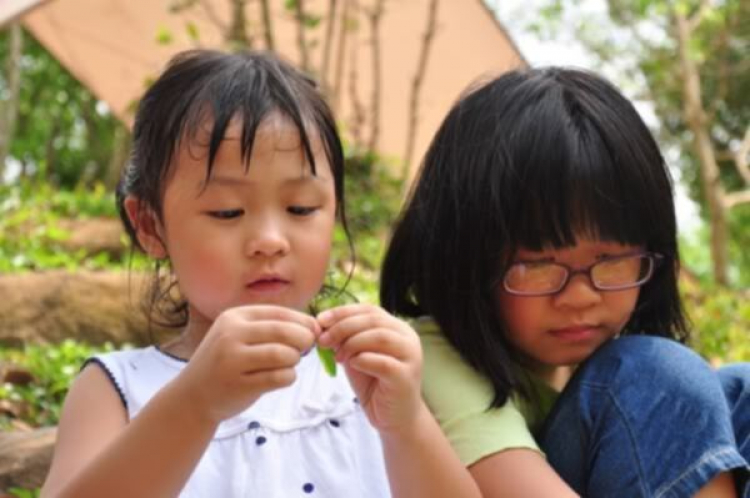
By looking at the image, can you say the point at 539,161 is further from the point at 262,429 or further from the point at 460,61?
the point at 460,61

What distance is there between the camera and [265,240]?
1.71 metres

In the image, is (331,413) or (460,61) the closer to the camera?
(331,413)

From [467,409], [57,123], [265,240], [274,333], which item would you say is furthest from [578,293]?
[57,123]

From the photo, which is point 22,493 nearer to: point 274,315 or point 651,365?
point 274,315

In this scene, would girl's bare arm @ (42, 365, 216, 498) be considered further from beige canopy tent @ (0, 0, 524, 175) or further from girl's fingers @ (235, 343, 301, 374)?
beige canopy tent @ (0, 0, 524, 175)

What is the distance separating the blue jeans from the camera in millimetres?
1767

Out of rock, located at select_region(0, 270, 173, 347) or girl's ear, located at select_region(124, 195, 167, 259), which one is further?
rock, located at select_region(0, 270, 173, 347)

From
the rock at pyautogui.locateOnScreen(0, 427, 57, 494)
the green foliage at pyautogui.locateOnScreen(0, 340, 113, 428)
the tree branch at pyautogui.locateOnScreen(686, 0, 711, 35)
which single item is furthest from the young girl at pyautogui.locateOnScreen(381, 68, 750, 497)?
the tree branch at pyautogui.locateOnScreen(686, 0, 711, 35)

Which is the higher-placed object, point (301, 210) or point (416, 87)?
point (301, 210)

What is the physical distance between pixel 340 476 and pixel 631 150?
777mm

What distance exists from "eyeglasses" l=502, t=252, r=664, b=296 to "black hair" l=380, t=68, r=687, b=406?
3cm

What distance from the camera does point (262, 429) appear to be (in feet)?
6.08

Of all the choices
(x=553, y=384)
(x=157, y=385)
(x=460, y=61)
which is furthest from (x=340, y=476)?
(x=460, y=61)

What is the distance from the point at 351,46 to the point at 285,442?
17.6 ft
